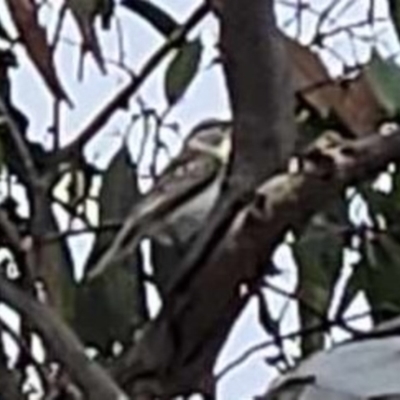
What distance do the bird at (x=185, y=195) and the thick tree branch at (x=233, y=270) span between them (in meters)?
0.05

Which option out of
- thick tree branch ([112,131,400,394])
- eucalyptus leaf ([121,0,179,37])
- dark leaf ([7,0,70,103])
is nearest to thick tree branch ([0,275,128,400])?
thick tree branch ([112,131,400,394])

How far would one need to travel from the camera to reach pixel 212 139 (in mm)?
1444

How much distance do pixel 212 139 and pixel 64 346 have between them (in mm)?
257

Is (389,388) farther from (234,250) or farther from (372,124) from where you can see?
(372,124)

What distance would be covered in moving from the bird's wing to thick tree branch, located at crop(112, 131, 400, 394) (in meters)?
0.08

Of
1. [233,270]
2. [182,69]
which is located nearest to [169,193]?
[233,270]

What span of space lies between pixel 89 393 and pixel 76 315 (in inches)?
16.8

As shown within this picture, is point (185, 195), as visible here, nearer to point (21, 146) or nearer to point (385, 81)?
point (385, 81)

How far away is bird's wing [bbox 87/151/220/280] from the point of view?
4.50ft

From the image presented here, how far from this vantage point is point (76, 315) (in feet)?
5.31

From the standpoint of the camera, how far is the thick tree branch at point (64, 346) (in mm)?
1184

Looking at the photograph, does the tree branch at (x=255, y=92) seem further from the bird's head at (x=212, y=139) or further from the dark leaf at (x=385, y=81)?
the dark leaf at (x=385, y=81)

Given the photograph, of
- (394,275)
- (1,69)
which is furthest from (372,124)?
(1,69)

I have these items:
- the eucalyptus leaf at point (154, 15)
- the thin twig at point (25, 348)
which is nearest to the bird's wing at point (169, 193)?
the thin twig at point (25, 348)
